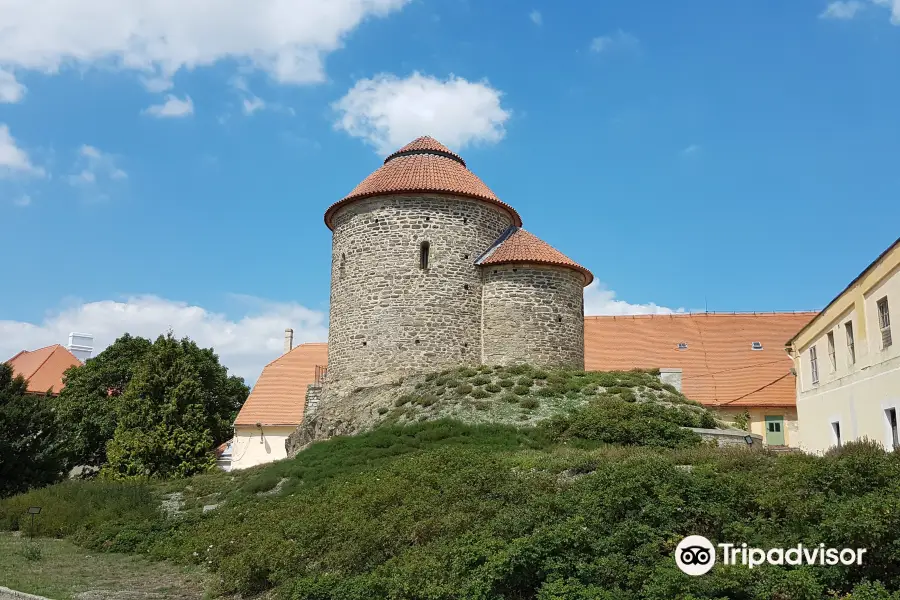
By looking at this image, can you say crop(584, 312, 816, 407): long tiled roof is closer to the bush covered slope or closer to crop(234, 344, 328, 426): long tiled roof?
the bush covered slope

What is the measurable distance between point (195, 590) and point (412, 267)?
46.1 ft

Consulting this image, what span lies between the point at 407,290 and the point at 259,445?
18.0 metres

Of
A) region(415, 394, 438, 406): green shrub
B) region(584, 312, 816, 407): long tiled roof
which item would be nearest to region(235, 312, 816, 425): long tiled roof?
region(584, 312, 816, 407): long tiled roof

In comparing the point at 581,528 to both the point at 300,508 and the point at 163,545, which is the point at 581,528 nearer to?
the point at 300,508

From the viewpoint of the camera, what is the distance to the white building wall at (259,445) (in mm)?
36281

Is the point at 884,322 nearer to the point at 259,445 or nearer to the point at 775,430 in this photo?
the point at 775,430

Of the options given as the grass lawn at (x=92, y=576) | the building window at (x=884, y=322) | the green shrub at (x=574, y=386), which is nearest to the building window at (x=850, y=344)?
the building window at (x=884, y=322)

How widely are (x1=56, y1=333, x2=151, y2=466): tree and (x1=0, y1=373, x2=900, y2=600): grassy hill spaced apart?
20031 millimetres

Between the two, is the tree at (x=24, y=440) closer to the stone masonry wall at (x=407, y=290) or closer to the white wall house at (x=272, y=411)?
the white wall house at (x=272, y=411)

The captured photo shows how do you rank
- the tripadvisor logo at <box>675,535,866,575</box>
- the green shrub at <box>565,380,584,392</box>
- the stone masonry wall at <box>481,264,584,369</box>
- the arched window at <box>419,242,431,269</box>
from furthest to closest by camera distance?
the arched window at <box>419,242,431,269</box>, the stone masonry wall at <box>481,264,584,369</box>, the green shrub at <box>565,380,584,392</box>, the tripadvisor logo at <box>675,535,866,575</box>

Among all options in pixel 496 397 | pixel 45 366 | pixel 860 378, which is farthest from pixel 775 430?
pixel 45 366

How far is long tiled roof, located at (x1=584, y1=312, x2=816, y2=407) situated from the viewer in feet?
103

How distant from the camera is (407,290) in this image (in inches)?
898

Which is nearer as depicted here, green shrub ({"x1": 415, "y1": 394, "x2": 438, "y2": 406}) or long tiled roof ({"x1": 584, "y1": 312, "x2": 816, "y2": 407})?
green shrub ({"x1": 415, "y1": 394, "x2": 438, "y2": 406})
